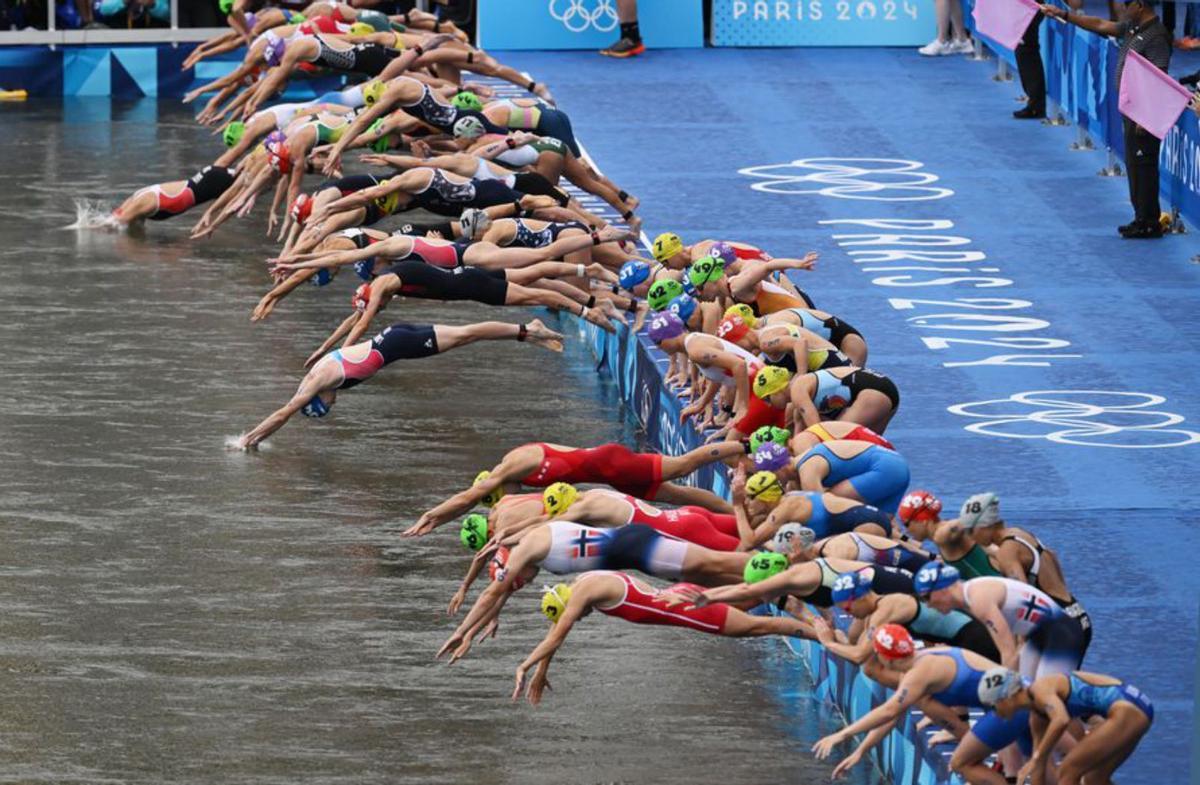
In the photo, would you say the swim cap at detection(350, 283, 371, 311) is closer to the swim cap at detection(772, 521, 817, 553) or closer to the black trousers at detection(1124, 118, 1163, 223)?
the black trousers at detection(1124, 118, 1163, 223)

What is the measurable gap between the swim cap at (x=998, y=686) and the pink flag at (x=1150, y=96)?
33.2ft

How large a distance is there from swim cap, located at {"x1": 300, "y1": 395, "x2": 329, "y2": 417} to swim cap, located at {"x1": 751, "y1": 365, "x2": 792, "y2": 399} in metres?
3.84

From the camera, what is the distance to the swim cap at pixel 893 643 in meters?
10.8

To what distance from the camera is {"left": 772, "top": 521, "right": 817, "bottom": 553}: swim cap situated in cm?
1211

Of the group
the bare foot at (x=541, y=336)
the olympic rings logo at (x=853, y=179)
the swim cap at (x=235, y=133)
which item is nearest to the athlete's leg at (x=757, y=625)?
the bare foot at (x=541, y=336)

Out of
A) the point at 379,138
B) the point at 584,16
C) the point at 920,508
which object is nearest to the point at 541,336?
the point at 379,138

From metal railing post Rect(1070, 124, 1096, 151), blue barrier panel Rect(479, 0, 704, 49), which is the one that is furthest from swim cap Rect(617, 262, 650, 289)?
blue barrier panel Rect(479, 0, 704, 49)

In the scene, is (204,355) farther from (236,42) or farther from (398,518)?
(236,42)

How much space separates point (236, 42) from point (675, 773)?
56.8 ft

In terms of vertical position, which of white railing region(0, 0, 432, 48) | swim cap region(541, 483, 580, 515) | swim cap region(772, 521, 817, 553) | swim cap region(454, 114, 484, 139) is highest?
swim cap region(454, 114, 484, 139)

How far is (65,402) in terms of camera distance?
18984 millimetres

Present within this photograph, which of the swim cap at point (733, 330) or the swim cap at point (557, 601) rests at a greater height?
the swim cap at point (733, 330)

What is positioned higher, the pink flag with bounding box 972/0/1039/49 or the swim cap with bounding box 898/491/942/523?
the pink flag with bounding box 972/0/1039/49

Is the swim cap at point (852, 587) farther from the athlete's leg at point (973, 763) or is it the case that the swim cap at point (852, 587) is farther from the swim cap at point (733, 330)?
the swim cap at point (733, 330)
